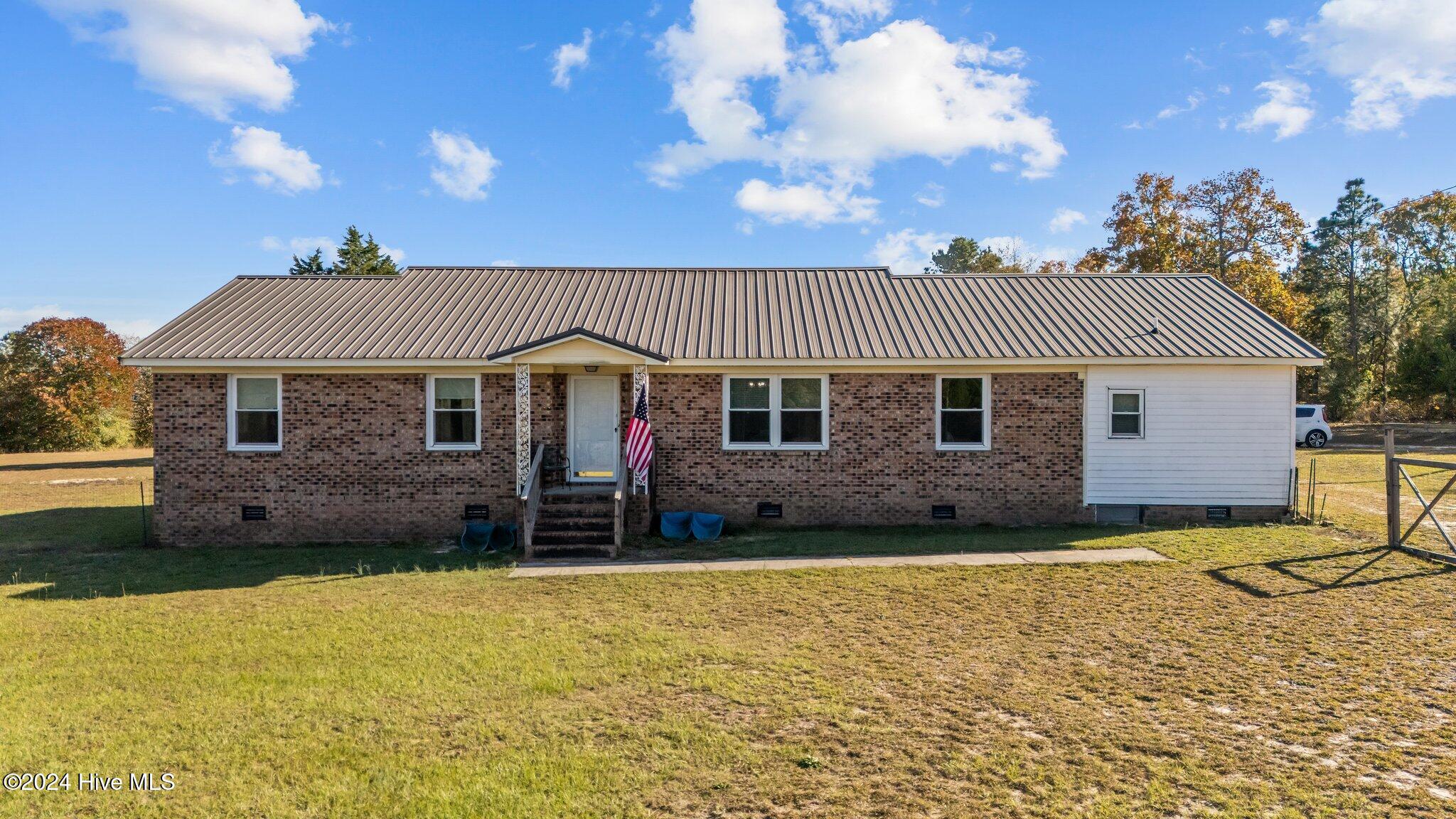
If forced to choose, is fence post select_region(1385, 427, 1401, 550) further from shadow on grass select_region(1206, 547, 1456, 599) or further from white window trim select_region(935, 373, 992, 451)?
white window trim select_region(935, 373, 992, 451)

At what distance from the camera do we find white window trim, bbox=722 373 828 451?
13.6 meters

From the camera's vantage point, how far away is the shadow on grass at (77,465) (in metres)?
27.4

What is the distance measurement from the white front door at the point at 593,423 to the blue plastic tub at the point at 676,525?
1.38m

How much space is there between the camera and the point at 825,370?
44.6ft

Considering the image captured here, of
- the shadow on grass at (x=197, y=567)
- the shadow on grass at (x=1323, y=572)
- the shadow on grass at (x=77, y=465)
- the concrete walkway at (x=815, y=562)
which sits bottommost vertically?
the shadow on grass at (x=197, y=567)

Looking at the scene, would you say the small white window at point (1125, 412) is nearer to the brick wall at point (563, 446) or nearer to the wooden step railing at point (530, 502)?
the brick wall at point (563, 446)

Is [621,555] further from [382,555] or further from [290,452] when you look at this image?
[290,452]

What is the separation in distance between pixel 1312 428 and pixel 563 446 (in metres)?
29.3

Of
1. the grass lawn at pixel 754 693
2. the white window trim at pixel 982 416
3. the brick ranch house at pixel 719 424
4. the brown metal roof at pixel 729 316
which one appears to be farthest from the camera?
the white window trim at pixel 982 416

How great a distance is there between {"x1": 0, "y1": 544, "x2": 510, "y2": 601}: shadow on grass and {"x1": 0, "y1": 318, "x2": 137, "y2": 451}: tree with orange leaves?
30061 millimetres

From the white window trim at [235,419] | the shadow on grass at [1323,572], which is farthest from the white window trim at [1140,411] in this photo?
the white window trim at [235,419]

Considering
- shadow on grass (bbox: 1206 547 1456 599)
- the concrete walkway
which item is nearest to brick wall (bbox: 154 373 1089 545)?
the concrete walkway

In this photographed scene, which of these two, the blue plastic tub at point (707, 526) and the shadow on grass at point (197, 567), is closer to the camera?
the shadow on grass at point (197, 567)

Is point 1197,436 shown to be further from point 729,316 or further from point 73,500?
point 73,500
